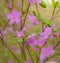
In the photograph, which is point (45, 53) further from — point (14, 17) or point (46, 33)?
point (14, 17)

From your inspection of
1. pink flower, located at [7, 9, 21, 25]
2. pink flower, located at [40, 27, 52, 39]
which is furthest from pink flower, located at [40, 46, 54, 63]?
pink flower, located at [7, 9, 21, 25]

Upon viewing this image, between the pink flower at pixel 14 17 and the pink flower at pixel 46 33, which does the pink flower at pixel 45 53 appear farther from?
the pink flower at pixel 14 17

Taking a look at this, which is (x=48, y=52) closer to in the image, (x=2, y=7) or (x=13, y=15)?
(x=13, y=15)

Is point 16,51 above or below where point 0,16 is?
below

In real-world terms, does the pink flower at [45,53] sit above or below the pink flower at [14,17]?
below

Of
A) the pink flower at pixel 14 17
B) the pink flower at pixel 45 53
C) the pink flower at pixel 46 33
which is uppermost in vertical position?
the pink flower at pixel 14 17

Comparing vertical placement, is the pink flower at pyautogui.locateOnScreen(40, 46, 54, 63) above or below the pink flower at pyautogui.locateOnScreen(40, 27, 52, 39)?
below

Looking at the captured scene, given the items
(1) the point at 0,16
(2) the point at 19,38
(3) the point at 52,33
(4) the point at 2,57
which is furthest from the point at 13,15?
(4) the point at 2,57

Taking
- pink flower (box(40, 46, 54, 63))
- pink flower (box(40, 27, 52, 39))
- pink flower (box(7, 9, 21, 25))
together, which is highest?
pink flower (box(7, 9, 21, 25))

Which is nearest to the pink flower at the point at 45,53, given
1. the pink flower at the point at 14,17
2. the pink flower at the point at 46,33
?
the pink flower at the point at 46,33

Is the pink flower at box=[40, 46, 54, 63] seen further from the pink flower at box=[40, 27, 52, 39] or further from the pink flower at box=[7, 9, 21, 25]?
the pink flower at box=[7, 9, 21, 25]

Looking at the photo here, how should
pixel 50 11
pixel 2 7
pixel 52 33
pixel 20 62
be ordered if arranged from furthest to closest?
pixel 50 11 < pixel 2 7 < pixel 20 62 < pixel 52 33
